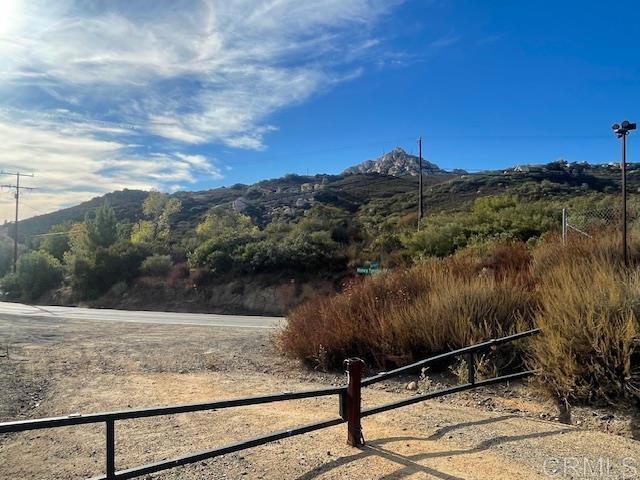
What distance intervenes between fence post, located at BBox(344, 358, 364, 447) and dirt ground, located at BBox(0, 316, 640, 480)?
0.43 feet

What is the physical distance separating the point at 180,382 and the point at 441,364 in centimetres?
399

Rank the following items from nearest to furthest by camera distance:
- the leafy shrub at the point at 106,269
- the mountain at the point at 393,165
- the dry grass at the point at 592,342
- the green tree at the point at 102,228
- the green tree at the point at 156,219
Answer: the dry grass at the point at 592,342, the leafy shrub at the point at 106,269, the green tree at the point at 102,228, the green tree at the point at 156,219, the mountain at the point at 393,165

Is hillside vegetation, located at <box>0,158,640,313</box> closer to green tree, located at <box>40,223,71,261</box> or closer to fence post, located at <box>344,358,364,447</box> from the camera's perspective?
green tree, located at <box>40,223,71,261</box>

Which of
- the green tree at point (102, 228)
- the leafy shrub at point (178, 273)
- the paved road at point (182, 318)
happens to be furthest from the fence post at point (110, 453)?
the green tree at point (102, 228)

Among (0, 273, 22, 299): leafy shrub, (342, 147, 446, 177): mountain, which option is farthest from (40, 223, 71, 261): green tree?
(342, 147, 446, 177): mountain

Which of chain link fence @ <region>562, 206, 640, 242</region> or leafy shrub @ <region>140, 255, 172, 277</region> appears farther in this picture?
leafy shrub @ <region>140, 255, 172, 277</region>

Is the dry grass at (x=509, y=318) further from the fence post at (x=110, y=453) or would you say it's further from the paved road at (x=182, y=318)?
the paved road at (x=182, y=318)

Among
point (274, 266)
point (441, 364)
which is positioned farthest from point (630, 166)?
point (441, 364)

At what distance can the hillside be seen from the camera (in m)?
56.4

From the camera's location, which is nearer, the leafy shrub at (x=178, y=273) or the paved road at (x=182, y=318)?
the paved road at (x=182, y=318)

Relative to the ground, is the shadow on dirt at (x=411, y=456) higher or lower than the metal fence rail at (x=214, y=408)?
lower

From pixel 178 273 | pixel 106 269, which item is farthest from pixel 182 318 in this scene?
pixel 106 269

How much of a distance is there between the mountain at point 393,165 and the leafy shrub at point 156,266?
332ft

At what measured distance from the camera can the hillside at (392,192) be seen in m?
56.4
